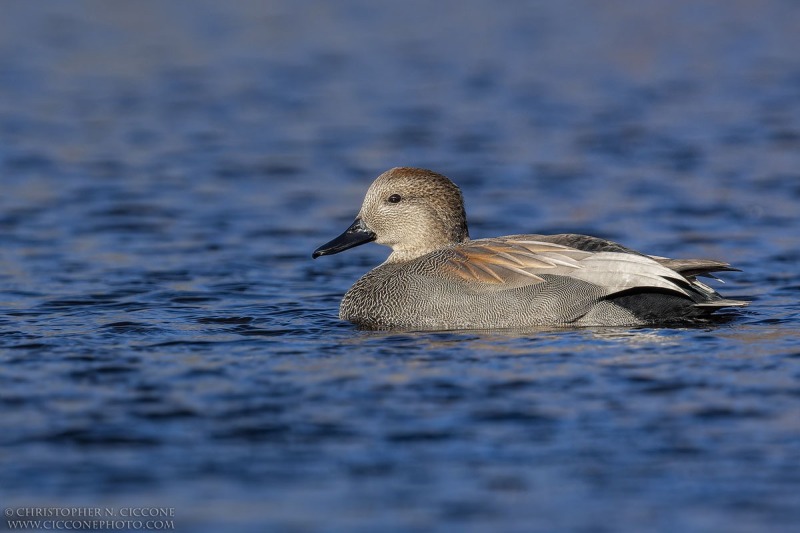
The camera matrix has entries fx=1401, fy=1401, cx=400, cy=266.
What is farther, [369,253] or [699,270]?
[369,253]

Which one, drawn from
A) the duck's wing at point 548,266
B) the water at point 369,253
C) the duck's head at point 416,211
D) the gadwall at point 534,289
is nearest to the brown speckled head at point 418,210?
the duck's head at point 416,211

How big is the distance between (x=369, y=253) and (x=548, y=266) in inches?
142

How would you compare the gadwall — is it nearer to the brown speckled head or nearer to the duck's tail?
the duck's tail

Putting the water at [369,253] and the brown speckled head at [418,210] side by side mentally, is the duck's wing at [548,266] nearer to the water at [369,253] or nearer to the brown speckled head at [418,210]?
the water at [369,253]

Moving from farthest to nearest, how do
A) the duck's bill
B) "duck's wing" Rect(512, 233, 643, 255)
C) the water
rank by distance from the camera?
the duck's bill, "duck's wing" Rect(512, 233, 643, 255), the water

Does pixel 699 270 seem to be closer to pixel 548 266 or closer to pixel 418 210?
pixel 548 266

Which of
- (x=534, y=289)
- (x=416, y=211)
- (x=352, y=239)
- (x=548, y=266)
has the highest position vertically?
(x=416, y=211)

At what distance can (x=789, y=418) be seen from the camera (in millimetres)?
6332

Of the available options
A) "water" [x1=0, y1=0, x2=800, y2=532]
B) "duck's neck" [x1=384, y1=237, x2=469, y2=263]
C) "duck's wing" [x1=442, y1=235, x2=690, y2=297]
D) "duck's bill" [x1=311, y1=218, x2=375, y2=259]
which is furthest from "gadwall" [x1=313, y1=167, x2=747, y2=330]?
"duck's bill" [x1=311, y1=218, x2=375, y2=259]

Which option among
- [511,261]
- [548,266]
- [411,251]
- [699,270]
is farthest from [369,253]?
[699,270]

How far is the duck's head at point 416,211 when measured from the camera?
30.9 feet

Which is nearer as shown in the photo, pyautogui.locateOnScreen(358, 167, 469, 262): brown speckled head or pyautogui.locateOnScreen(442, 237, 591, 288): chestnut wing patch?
pyautogui.locateOnScreen(442, 237, 591, 288): chestnut wing patch

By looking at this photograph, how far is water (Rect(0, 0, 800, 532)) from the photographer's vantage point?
567cm

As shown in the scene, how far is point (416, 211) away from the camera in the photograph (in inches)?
372
